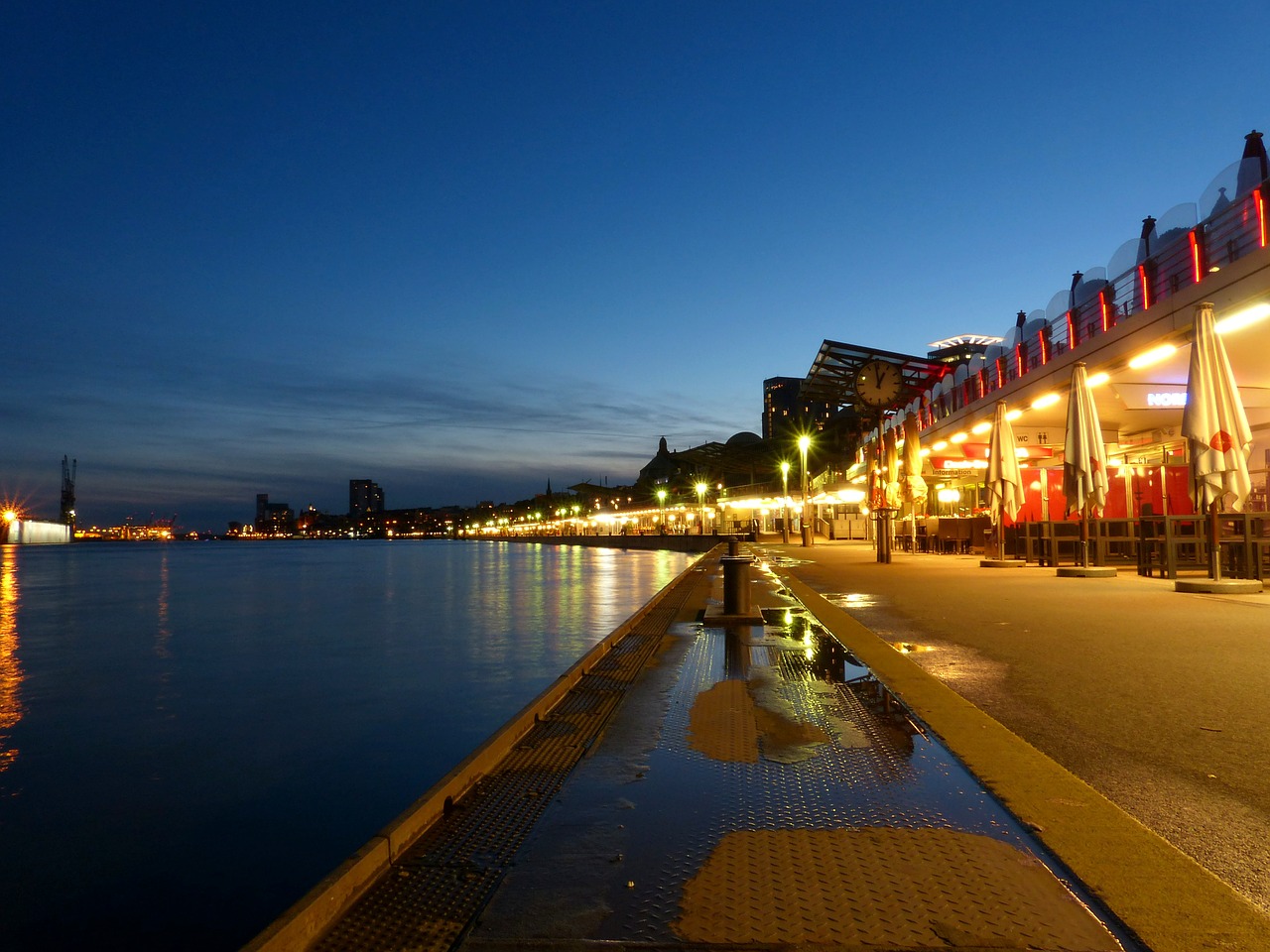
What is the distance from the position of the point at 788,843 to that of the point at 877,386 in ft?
79.0

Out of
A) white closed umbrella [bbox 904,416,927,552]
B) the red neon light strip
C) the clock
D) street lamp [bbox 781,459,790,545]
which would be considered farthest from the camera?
street lamp [bbox 781,459,790,545]

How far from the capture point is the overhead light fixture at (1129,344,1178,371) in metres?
13.7

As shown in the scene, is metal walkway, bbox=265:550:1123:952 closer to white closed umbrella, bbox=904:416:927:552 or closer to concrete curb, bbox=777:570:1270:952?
concrete curb, bbox=777:570:1270:952

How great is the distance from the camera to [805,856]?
310 cm

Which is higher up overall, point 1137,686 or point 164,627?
point 1137,686

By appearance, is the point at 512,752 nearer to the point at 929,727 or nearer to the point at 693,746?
the point at 693,746

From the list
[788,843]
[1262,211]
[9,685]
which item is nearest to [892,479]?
[1262,211]

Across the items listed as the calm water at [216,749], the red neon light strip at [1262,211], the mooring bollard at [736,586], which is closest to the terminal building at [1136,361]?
the red neon light strip at [1262,211]

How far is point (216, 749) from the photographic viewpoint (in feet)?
28.3

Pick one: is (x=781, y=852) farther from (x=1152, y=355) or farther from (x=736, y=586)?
(x=1152, y=355)

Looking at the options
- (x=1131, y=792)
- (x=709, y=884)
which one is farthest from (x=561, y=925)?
(x=1131, y=792)

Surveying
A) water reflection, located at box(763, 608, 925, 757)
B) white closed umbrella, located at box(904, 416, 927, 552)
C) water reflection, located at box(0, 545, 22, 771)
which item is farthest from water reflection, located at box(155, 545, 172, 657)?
white closed umbrella, located at box(904, 416, 927, 552)

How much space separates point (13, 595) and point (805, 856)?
44729 mm

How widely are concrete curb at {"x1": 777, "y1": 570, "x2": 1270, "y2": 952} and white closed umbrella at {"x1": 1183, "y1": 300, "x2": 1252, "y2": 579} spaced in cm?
853
